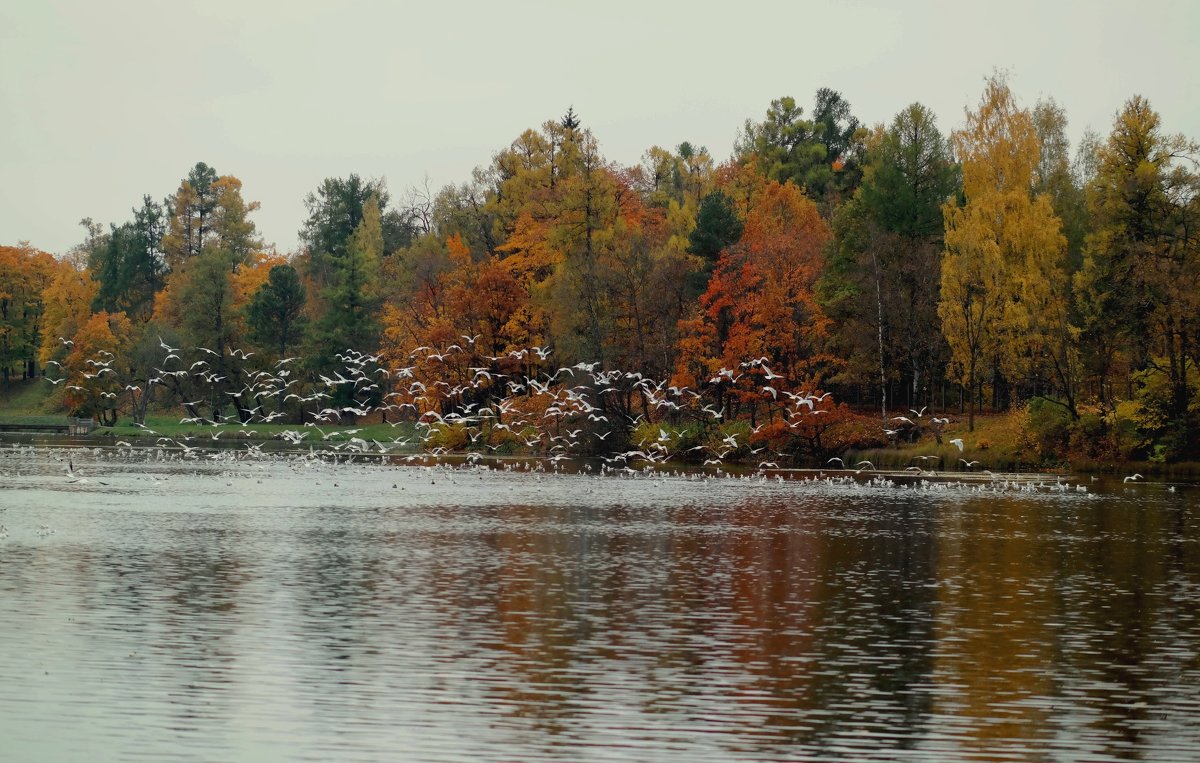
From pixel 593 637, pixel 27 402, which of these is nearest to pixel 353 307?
pixel 27 402

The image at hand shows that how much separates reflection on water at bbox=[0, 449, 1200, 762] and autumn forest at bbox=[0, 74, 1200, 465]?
26.3 metres

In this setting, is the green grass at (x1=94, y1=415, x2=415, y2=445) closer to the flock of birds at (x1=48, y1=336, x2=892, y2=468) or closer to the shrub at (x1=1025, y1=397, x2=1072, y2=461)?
the flock of birds at (x1=48, y1=336, x2=892, y2=468)

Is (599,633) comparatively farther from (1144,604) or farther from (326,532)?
(326,532)

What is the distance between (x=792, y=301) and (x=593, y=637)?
2164 inches

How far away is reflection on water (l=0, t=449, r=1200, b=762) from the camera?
1410 centimetres

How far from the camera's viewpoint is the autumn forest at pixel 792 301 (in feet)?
210

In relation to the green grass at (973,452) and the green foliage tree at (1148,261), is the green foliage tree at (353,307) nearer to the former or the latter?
the green grass at (973,452)

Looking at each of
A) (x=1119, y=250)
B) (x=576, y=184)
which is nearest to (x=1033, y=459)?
(x=1119, y=250)

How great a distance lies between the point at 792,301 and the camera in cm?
7331

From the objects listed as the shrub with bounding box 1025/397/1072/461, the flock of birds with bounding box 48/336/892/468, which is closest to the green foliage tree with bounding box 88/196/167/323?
the flock of birds with bounding box 48/336/892/468

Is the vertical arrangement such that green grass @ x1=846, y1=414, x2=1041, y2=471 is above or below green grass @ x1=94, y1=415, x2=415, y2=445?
below

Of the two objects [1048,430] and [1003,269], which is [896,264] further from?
[1048,430]

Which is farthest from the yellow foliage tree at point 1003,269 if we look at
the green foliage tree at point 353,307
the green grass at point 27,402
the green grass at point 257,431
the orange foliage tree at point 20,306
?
the orange foliage tree at point 20,306

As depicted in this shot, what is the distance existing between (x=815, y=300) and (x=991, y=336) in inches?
415
